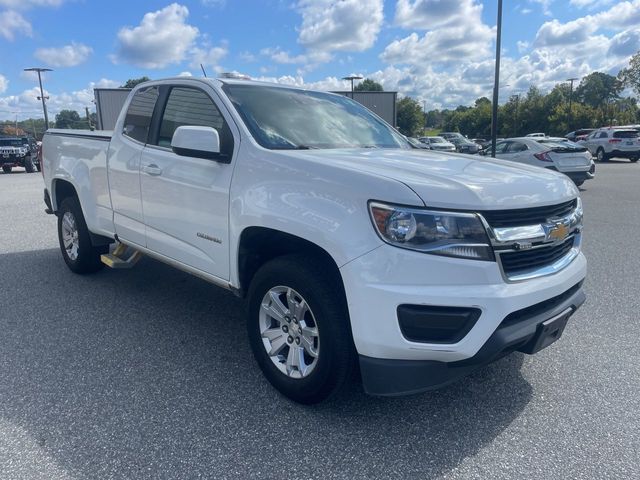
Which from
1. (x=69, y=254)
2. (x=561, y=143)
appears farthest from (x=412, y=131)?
(x=69, y=254)

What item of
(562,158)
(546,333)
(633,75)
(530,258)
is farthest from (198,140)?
(633,75)

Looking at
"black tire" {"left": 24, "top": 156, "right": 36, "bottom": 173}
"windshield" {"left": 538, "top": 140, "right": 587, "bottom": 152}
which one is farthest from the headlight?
"black tire" {"left": 24, "top": 156, "right": 36, "bottom": 173}

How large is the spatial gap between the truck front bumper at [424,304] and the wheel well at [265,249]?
331 millimetres

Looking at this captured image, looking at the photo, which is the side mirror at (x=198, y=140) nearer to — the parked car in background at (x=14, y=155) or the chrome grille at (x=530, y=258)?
the chrome grille at (x=530, y=258)

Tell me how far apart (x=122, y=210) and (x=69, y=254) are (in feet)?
5.41

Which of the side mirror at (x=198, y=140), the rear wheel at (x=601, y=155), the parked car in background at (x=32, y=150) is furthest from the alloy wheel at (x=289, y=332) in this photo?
the rear wheel at (x=601, y=155)

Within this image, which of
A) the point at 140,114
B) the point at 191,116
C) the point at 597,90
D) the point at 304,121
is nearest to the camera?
the point at 304,121

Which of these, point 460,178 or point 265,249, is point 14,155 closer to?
point 265,249

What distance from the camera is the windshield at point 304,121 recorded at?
11.2 feet

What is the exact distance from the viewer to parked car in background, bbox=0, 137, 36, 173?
2489cm

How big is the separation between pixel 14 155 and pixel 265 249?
87.4ft

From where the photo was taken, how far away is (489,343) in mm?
2451

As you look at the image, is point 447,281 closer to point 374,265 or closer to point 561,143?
Answer: point 374,265

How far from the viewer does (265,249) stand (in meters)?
3.28
